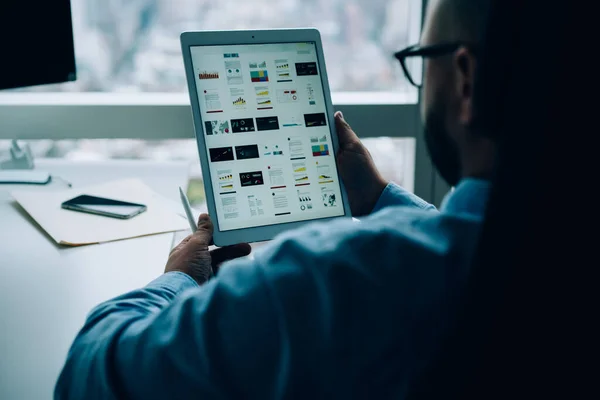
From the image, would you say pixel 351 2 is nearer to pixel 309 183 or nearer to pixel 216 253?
pixel 309 183

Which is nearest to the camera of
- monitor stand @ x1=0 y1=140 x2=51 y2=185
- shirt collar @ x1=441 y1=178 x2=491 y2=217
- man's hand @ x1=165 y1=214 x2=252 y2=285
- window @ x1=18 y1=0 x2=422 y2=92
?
shirt collar @ x1=441 y1=178 x2=491 y2=217

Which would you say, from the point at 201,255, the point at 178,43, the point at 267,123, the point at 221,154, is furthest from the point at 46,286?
the point at 178,43

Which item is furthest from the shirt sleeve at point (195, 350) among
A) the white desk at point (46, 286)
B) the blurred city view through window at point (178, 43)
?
the blurred city view through window at point (178, 43)

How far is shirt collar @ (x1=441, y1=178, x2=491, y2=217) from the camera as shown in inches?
22.4

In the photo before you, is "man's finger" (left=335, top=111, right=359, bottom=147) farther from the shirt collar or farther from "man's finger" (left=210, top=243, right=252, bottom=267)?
the shirt collar

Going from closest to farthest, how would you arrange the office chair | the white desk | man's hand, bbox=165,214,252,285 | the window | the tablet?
the office chair
the white desk
man's hand, bbox=165,214,252,285
the tablet
the window

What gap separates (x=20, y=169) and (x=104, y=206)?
0.39 meters

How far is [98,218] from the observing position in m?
1.17

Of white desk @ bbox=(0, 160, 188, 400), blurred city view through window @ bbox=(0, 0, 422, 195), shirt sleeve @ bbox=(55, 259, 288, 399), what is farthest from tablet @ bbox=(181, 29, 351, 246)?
blurred city view through window @ bbox=(0, 0, 422, 195)

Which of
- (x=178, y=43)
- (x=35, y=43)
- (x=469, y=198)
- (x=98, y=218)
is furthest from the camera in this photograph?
(x=178, y=43)

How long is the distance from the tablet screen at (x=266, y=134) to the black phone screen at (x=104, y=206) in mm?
261

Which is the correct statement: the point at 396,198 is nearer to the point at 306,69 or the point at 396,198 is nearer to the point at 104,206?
the point at 306,69

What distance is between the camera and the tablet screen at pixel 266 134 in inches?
40.6

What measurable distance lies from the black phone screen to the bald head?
29.9 inches
